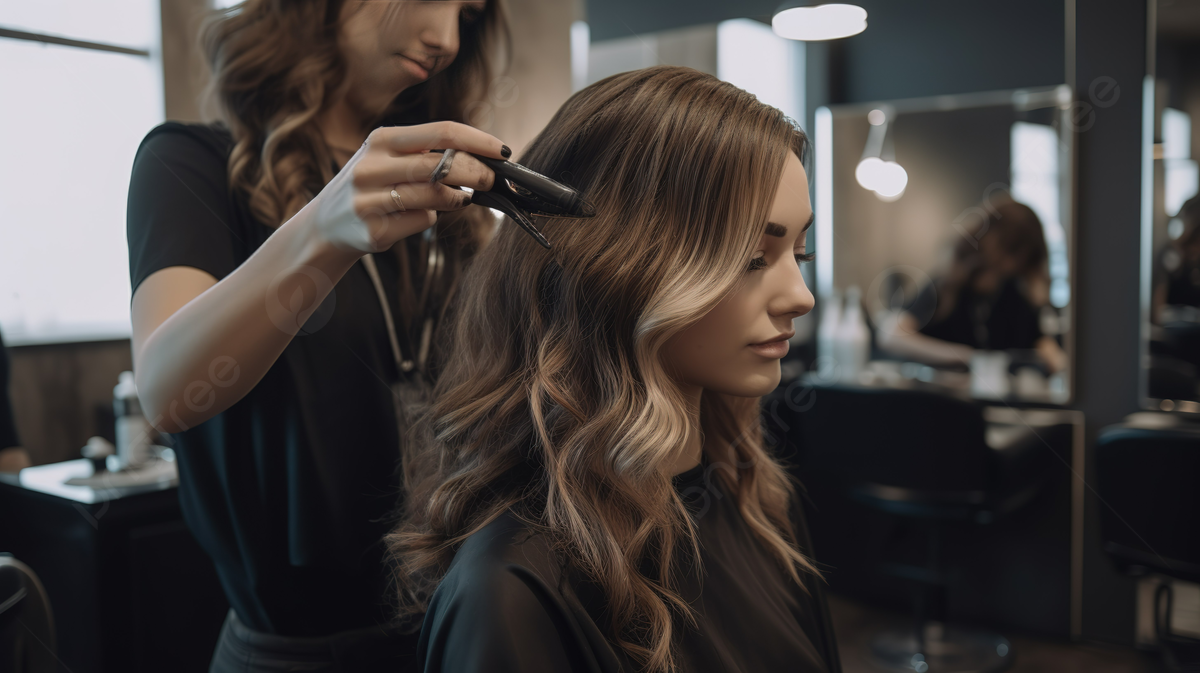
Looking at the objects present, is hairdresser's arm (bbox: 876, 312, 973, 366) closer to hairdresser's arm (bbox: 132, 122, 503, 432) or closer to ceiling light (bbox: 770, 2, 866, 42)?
ceiling light (bbox: 770, 2, 866, 42)

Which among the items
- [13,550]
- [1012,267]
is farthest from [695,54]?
[13,550]

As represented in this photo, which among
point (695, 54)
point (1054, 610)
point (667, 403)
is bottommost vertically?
point (1054, 610)

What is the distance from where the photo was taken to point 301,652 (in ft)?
3.16

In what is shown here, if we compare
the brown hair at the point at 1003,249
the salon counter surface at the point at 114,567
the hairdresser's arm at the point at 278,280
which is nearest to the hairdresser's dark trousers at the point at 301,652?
the salon counter surface at the point at 114,567

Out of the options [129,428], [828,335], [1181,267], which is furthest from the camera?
[828,335]

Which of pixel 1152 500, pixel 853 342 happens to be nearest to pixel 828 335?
pixel 853 342

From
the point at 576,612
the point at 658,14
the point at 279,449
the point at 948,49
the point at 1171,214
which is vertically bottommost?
the point at 576,612

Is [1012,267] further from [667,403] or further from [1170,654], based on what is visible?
[667,403]

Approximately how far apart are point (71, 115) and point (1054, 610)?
3.07 meters

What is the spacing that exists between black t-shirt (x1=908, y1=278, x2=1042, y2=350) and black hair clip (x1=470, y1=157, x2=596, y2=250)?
8.21 feet

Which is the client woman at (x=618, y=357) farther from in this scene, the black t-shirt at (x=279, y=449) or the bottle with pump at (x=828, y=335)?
the bottle with pump at (x=828, y=335)

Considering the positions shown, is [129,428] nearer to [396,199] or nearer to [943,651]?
[396,199]

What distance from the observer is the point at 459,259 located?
1108 mm

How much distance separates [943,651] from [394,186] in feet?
9.10
